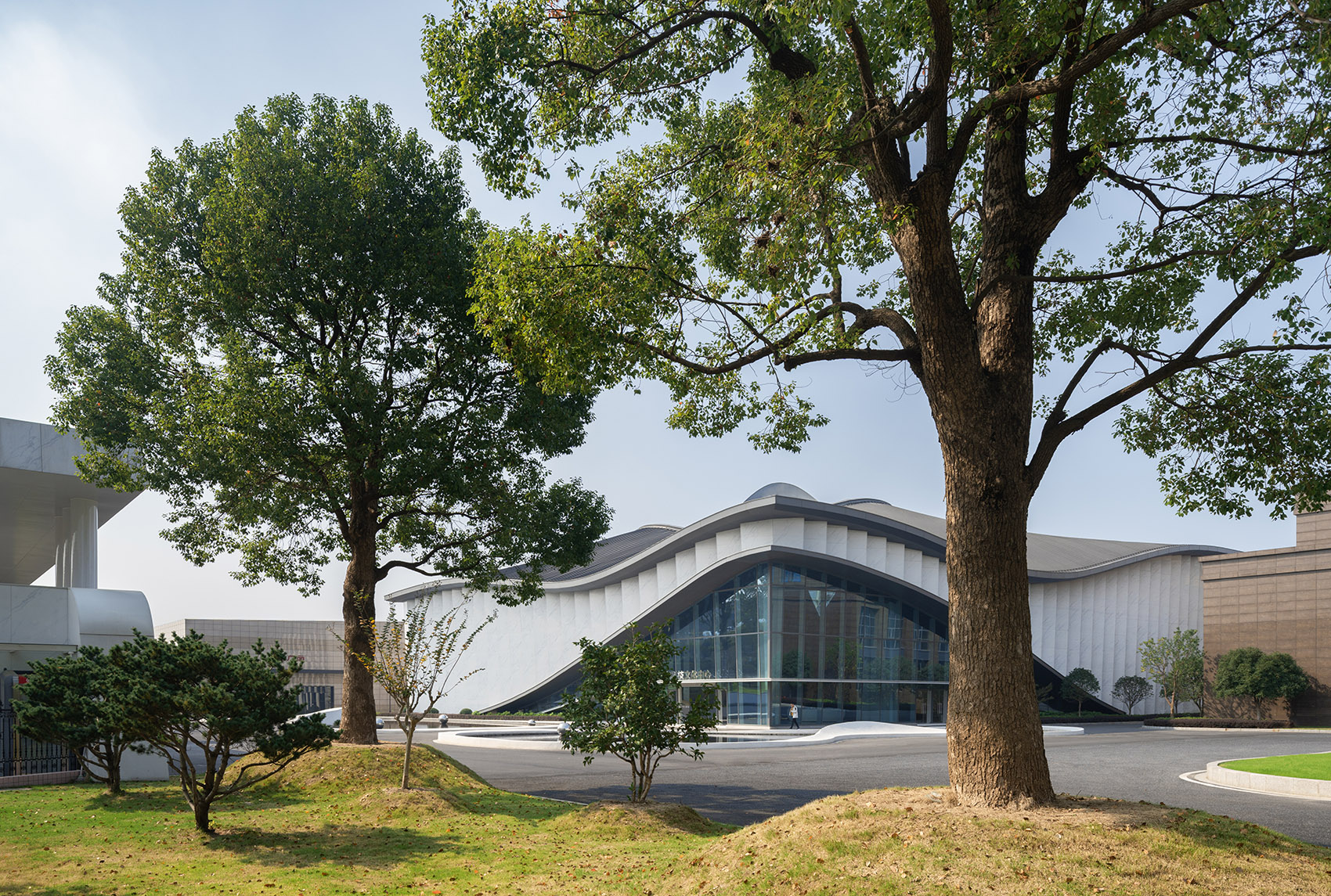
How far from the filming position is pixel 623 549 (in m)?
60.0

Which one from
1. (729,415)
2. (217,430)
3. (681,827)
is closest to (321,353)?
(217,430)

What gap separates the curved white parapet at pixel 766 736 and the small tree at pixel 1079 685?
9.11 meters

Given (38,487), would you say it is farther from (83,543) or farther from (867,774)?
(867,774)

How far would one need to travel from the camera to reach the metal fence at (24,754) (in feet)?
53.2

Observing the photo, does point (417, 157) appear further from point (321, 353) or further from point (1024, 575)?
point (1024, 575)

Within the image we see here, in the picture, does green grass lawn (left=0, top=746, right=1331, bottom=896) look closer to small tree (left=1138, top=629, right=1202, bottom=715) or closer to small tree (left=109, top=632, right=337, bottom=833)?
small tree (left=109, top=632, right=337, bottom=833)

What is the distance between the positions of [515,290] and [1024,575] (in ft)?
19.4

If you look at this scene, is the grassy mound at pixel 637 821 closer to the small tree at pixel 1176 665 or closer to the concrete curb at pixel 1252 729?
the concrete curb at pixel 1252 729

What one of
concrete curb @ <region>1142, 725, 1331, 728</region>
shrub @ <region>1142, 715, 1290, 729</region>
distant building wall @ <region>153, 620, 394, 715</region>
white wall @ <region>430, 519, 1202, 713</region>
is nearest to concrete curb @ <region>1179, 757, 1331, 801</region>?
white wall @ <region>430, 519, 1202, 713</region>

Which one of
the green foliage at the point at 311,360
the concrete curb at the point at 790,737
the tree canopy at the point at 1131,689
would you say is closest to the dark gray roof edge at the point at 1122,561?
the tree canopy at the point at 1131,689

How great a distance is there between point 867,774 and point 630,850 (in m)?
11.9

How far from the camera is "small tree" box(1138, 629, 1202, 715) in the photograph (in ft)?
167

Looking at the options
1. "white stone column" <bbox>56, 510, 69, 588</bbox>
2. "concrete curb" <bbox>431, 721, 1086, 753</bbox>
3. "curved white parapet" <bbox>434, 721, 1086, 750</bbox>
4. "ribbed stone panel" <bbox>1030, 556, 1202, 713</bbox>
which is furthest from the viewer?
"ribbed stone panel" <bbox>1030, 556, 1202, 713</bbox>

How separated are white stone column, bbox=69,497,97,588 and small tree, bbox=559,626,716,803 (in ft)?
50.8
